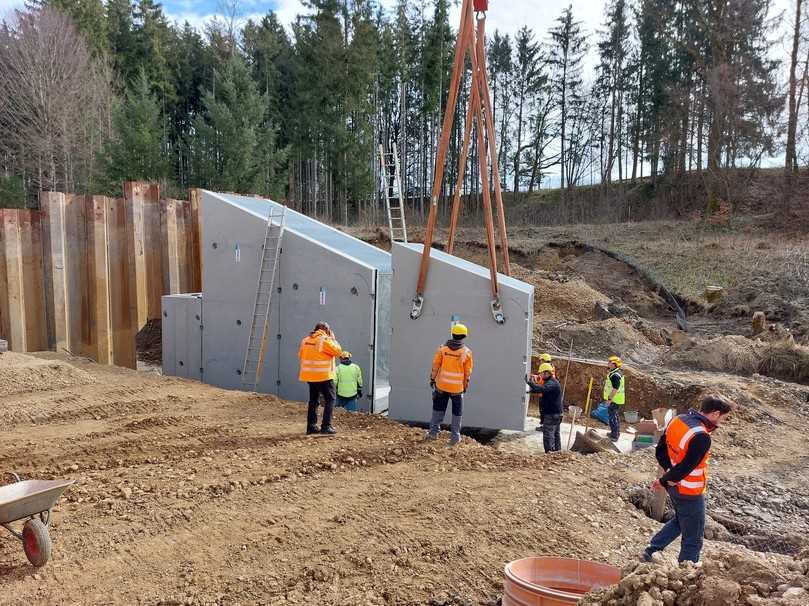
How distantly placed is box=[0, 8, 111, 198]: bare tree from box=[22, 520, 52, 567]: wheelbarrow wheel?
2684cm

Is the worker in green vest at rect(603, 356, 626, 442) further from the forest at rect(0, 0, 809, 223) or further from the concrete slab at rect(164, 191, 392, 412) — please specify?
the forest at rect(0, 0, 809, 223)

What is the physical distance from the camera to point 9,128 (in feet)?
96.2

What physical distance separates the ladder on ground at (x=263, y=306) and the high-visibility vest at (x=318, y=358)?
2899 mm

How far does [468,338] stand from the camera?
9078 millimetres

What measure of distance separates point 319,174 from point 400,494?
34.4m

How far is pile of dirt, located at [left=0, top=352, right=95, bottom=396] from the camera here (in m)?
9.70

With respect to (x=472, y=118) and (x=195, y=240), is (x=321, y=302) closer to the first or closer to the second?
(x=472, y=118)

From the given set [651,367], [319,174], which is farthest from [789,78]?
[319,174]

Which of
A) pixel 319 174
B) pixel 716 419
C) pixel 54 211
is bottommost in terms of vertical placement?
pixel 716 419

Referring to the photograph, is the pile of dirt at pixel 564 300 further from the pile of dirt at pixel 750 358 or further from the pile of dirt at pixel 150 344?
the pile of dirt at pixel 150 344

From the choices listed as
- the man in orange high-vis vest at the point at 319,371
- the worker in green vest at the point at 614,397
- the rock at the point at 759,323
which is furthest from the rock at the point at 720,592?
the rock at the point at 759,323

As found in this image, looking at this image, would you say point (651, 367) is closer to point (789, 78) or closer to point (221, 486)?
point (221, 486)

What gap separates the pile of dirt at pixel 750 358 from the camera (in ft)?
43.7

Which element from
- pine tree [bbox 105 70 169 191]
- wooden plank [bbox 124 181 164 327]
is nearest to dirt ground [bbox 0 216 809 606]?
wooden plank [bbox 124 181 164 327]
